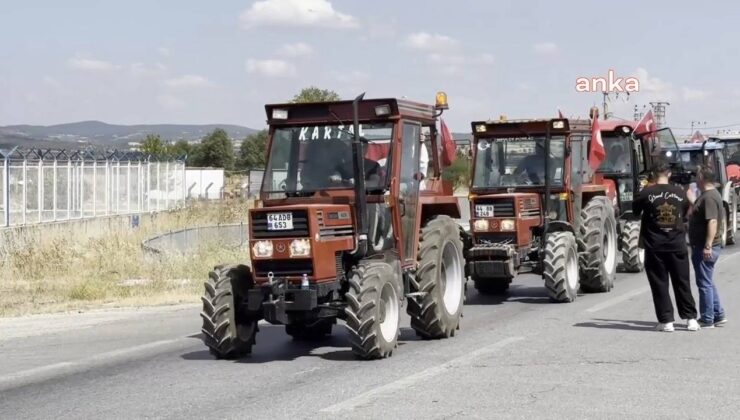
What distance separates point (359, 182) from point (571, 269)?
6.19 meters

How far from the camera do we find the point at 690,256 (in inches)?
543

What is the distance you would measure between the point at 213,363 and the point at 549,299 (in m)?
6.90

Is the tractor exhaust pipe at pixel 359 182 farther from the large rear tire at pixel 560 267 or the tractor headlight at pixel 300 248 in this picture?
the large rear tire at pixel 560 267

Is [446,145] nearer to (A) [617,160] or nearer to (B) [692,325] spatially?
(B) [692,325]

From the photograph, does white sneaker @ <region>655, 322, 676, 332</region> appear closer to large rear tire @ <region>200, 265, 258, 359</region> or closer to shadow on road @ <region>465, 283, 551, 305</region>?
shadow on road @ <region>465, 283, 551, 305</region>

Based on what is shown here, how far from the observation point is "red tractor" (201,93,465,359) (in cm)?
1064

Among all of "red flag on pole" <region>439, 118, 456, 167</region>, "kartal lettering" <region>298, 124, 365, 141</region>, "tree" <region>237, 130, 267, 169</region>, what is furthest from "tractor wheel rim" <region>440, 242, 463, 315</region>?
"tree" <region>237, 130, 267, 169</region>

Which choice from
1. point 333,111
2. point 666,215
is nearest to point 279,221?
point 333,111

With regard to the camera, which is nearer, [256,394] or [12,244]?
[256,394]

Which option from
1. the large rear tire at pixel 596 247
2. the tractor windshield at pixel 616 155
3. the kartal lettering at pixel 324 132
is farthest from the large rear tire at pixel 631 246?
the kartal lettering at pixel 324 132

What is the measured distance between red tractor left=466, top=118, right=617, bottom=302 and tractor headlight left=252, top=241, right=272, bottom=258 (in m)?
5.76

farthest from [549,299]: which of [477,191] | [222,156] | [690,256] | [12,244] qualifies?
[222,156]

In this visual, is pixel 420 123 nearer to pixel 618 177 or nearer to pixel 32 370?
pixel 32 370

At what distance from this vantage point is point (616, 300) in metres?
16.2
